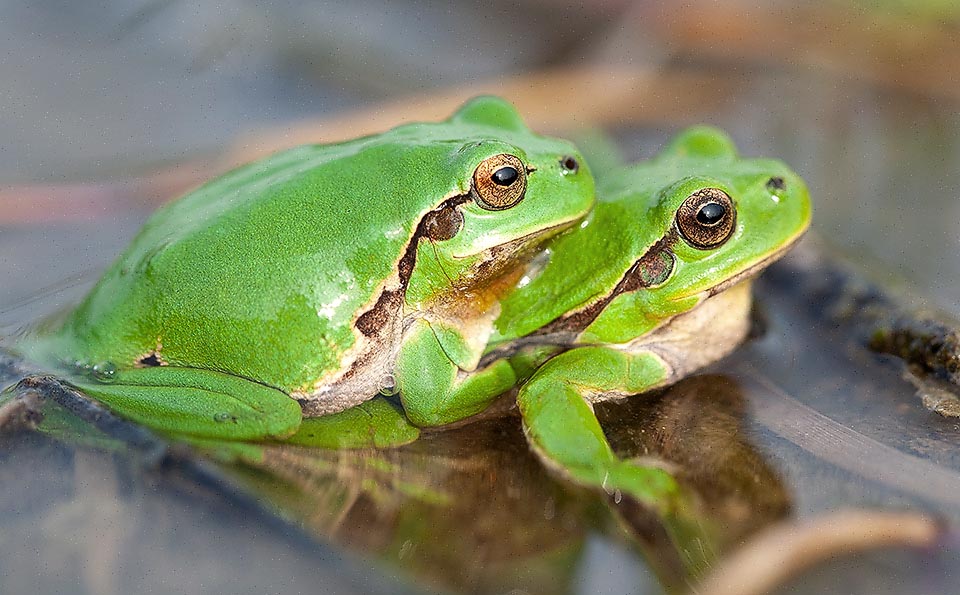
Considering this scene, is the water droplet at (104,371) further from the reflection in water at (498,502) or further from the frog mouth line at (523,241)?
the frog mouth line at (523,241)

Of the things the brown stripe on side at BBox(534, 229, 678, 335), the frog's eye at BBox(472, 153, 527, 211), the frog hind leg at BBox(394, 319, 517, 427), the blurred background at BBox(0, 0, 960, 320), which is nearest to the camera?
the frog's eye at BBox(472, 153, 527, 211)

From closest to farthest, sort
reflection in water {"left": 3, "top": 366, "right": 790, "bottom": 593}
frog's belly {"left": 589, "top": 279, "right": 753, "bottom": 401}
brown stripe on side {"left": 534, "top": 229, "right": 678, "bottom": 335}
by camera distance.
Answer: reflection in water {"left": 3, "top": 366, "right": 790, "bottom": 593}
brown stripe on side {"left": 534, "top": 229, "right": 678, "bottom": 335}
frog's belly {"left": 589, "top": 279, "right": 753, "bottom": 401}

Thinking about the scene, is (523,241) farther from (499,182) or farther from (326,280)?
(326,280)

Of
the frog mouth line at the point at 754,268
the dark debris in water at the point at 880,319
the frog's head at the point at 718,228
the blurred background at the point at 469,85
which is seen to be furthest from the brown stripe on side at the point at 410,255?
the blurred background at the point at 469,85

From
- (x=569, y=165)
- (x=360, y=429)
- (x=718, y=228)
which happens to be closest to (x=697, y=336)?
(x=718, y=228)

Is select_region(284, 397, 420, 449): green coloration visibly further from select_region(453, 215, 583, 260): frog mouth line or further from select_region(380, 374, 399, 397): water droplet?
Answer: select_region(453, 215, 583, 260): frog mouth line

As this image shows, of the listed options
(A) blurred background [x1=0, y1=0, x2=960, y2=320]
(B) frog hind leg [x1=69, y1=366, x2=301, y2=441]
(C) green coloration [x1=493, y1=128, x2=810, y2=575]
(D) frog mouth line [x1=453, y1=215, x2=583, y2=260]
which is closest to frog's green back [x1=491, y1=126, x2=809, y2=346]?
(C) green coloration [x1=493, y1=128, x2=810, y2=575]
